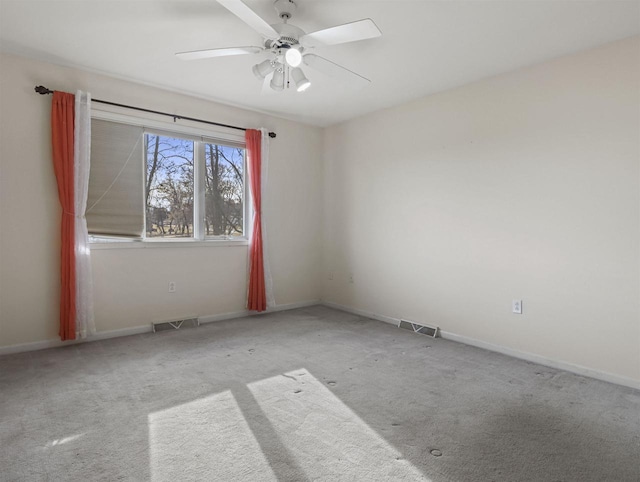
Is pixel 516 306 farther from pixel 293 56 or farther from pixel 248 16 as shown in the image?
pixel 248 16

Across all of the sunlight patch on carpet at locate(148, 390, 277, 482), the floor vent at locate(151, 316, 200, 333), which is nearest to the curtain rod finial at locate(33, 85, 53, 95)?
the floor vent at locate(151, 316, 200, 333)

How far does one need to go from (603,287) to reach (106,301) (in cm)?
437

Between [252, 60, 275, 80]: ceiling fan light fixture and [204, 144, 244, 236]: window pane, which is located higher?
[252, 60, 275, 80]: ceiling fan light fixture

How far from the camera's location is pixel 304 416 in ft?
7.09

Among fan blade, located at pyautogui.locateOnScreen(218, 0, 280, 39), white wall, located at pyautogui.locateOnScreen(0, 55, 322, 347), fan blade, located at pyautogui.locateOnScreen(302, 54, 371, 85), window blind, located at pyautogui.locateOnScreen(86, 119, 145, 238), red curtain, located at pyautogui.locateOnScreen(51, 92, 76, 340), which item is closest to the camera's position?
fan blade, located at pyautogui.locateOnScreen(218, 0, 280, 39)

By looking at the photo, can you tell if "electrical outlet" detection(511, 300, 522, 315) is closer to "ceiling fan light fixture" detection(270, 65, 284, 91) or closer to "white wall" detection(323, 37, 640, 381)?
"white wall" detection(323, 37, 640, 381)

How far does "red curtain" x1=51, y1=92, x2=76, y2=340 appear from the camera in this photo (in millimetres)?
3199

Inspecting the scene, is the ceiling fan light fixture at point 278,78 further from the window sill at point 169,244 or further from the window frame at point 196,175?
the window sill at point 169,244

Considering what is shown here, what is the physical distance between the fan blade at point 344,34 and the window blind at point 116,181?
2.30 m

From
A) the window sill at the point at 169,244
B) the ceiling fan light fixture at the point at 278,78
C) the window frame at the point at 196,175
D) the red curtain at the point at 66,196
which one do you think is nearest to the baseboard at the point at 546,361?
the window sill at the point at 169,244

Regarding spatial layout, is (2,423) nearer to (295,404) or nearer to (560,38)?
(295,404)

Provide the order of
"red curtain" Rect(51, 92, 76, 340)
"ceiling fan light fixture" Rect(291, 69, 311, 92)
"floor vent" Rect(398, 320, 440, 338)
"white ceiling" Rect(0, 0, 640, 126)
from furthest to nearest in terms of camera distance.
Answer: "floor vent" Rect(398, 320, 440, 338) < "red curtain" Rect(51, 92, 76, 340) < "ceiling fan light fixture" Rect(291, 69, 311, 92) < "white ceiling" Rect(0, 0, 640, 126)

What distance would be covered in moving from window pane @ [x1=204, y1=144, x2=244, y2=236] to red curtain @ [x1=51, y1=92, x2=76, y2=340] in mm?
1353

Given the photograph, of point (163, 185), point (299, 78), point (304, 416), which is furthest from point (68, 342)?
point (299, 78)
